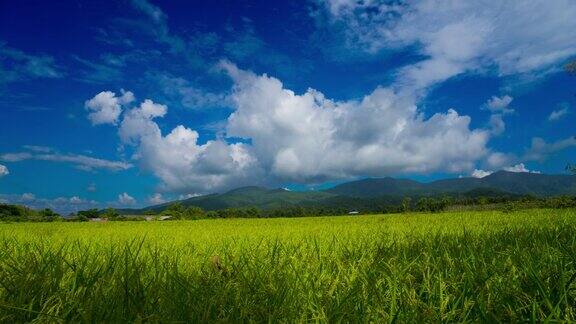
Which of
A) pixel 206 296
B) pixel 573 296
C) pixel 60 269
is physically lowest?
pixel 573 296

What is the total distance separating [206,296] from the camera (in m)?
2.25

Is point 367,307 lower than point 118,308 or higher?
lower

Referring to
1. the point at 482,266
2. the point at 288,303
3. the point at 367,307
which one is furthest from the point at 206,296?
the point at 482,266

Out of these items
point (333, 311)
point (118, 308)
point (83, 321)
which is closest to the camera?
point (83, 321)

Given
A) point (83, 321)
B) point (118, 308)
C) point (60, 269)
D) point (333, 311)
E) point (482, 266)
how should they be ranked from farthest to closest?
point (482, 266), point (60, 269), point (333, 311), point (118, 308), point (83, 321)

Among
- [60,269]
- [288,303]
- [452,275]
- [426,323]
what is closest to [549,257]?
[452,275]

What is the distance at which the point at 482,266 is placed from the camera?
3035 millimetres

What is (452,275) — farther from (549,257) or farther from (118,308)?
(118,308)

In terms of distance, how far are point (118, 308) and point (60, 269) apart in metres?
1.12

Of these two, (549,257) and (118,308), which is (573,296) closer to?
(549,257)

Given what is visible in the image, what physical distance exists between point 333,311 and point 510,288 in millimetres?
1161

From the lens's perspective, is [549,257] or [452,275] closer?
[452,275]

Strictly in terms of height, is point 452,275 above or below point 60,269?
below

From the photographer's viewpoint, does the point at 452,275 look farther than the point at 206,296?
Yes
